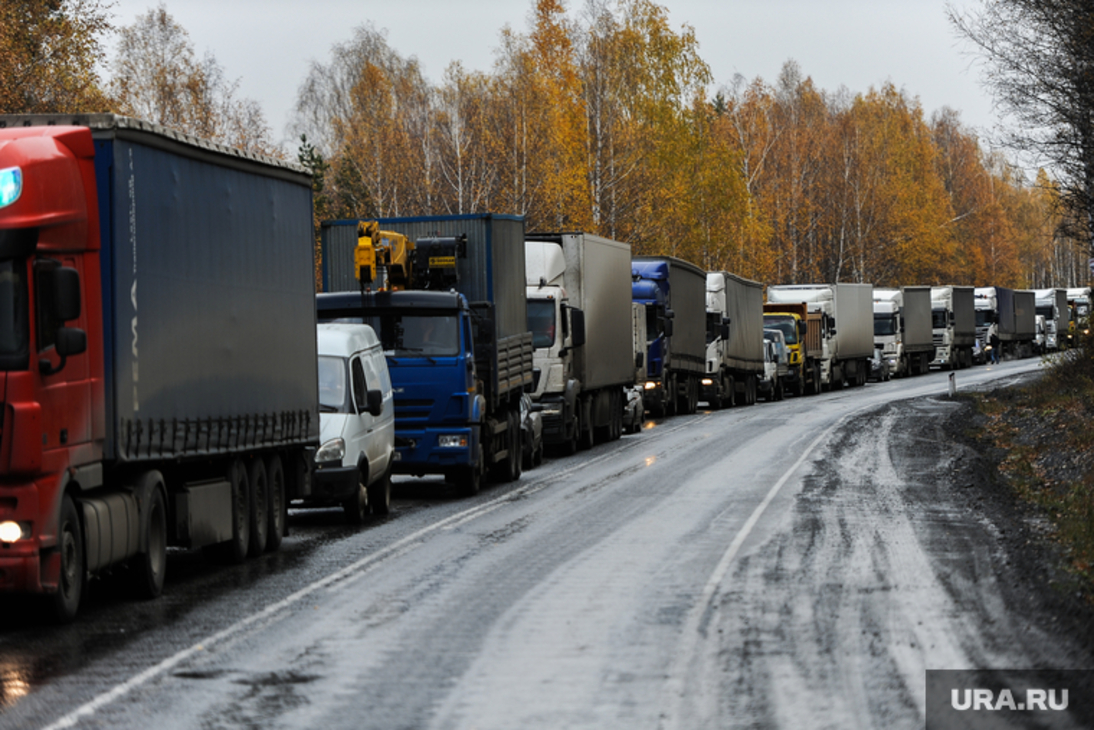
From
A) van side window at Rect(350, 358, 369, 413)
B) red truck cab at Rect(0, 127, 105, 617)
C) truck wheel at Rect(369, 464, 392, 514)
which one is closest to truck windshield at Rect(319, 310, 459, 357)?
truck wheel at Rect(369, 464, 392, 514)

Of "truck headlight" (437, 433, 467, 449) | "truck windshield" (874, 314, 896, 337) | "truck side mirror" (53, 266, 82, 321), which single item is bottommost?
"truck headlight" (437, 433, 467, 449)

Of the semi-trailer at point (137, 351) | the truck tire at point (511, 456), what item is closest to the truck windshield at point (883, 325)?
the truck tire at point (511, 456)

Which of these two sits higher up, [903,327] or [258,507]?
[903,327]

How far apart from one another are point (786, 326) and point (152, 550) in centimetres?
4152

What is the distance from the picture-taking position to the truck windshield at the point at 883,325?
2488 inches

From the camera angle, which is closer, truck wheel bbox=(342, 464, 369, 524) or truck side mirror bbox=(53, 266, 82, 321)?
truck side mirror bbox=(53, 266, 82, 321)

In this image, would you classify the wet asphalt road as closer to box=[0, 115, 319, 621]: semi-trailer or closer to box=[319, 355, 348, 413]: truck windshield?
box=[0, 115, 319, 621]: semi-trailer

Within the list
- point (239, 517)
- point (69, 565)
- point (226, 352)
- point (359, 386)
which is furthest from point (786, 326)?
point (69, 565)

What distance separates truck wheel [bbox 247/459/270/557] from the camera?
1365cm

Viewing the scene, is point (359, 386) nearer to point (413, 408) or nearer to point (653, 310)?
point (413, 408)

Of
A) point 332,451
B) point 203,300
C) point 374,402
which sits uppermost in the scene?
point 203,300

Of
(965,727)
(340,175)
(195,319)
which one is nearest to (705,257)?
(340,175)

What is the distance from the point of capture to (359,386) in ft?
54.4

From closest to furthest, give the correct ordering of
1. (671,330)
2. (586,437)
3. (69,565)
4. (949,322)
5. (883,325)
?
(69,565), (586,437), (671,330), (883,325), (949,322)
